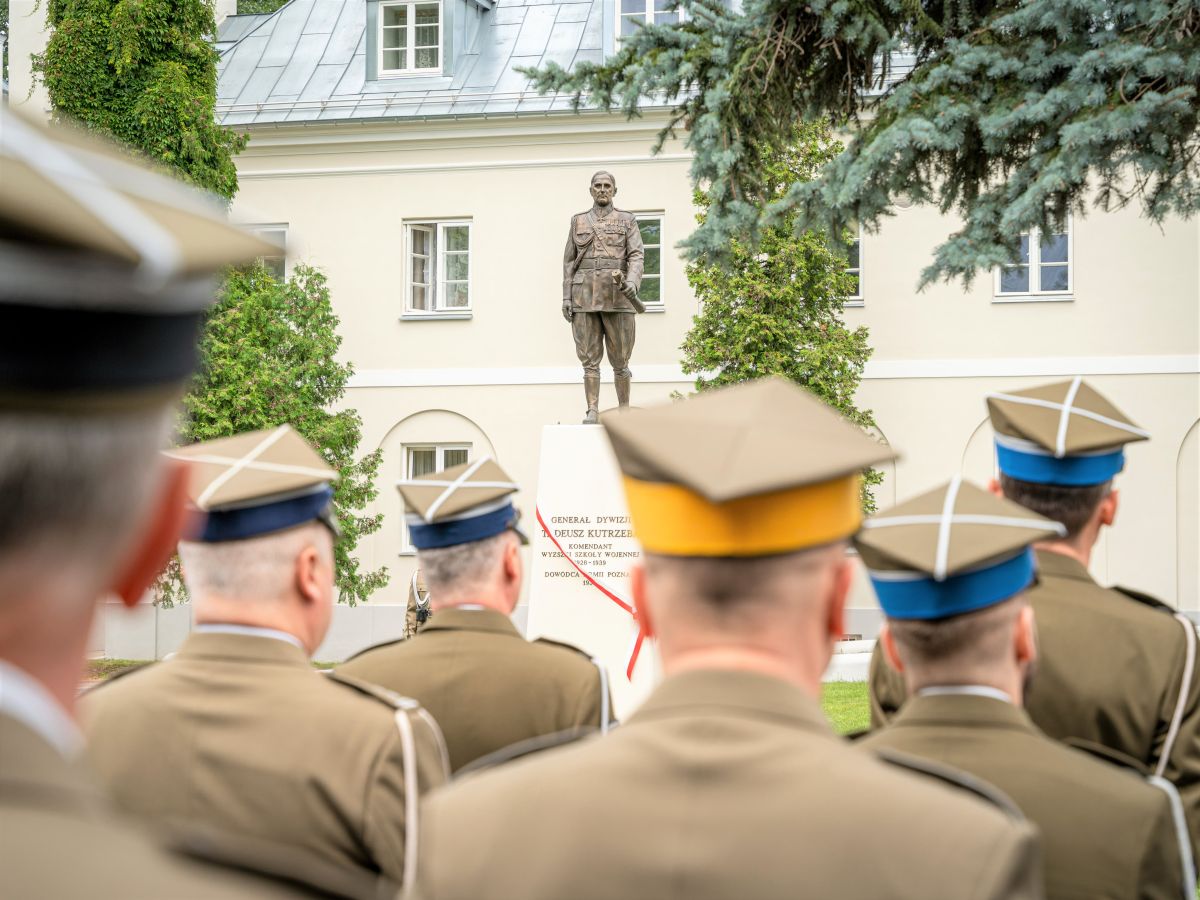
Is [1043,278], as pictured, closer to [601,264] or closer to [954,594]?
[601,264]

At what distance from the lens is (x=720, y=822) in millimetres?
1605

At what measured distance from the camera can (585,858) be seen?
1.61 m

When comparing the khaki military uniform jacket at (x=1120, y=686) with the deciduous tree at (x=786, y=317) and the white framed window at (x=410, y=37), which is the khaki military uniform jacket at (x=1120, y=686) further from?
the white framed window at (x=410, y=37)

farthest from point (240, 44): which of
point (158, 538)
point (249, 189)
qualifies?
point (158, 538)

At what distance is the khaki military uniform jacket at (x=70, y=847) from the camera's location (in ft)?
2.65

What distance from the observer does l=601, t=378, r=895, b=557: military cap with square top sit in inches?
67.8

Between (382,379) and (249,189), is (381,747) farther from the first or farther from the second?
(249,189)

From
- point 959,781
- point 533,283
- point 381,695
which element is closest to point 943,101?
point 381,695

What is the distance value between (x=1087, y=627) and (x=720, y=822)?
1.86 meters

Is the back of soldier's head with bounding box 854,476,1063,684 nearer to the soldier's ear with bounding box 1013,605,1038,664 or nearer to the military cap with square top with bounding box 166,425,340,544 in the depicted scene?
the soldier's ear with bounding box 1013,605,1038,664

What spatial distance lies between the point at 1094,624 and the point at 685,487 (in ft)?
5.90

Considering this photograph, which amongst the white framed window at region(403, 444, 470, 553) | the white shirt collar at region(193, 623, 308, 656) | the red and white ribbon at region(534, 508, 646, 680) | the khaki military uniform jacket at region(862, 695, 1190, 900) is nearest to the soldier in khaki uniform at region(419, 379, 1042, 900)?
the khaki military uniform jacket at region(862, 695, 1190, 900)

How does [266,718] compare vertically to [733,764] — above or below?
below

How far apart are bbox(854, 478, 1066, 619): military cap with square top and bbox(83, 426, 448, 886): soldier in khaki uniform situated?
892 mm
